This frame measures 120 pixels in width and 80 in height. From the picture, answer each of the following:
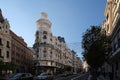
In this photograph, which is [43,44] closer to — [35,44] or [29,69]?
[35,44]

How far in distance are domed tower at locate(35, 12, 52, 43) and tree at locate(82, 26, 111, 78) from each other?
190 ft

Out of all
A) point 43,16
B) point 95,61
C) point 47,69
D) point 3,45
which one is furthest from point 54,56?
point 95,61

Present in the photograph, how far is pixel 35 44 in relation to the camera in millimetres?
102375

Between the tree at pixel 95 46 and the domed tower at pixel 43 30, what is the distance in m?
58.0

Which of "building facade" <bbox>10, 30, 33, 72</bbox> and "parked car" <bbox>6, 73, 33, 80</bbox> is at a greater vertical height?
"building facade" <bbox>10, 30, 33, 72</bbox>

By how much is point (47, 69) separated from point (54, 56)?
7.47 meters

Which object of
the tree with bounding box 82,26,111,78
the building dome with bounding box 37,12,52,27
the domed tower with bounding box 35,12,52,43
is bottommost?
the tree with bounding box 82,26,111,78

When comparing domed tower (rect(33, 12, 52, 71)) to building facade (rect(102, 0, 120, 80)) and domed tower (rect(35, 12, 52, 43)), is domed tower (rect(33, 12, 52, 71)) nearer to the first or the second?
domed tower (rect(35, 12, 52, 43))

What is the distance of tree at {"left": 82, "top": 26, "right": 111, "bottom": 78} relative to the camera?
39.5m

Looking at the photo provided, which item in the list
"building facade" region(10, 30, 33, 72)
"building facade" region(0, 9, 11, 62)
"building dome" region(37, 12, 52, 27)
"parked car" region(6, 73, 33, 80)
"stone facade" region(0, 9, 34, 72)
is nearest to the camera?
"parked car" region(6, 73, 33, 80)

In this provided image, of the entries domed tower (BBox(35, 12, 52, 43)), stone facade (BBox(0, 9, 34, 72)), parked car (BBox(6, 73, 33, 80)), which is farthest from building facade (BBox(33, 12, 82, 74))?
parked car (BBox(6, 73, 33, 80))

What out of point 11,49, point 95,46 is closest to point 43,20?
point 11,49

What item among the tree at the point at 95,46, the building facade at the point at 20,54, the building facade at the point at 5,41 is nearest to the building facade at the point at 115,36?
the tree at the point at 95,46

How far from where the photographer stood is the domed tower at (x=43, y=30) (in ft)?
328
